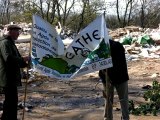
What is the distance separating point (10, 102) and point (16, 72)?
1.57ft

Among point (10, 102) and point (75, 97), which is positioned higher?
point (10, 102)

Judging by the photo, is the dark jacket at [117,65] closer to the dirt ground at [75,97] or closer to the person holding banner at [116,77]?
the person holding banner at [116,77]

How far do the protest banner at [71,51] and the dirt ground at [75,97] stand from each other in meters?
2.69

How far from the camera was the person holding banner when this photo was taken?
21.0 feet

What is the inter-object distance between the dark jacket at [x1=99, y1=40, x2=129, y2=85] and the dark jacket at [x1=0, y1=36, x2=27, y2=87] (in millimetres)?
1294

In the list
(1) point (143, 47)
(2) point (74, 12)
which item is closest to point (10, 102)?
(1) point (143, 47)

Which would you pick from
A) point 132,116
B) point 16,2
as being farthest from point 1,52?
point 16,2

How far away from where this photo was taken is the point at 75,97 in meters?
11.5

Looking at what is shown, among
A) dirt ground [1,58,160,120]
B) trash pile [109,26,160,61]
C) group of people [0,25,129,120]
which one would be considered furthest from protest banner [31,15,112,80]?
trash pile [109,26,160,61]

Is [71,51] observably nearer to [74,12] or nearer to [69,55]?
[69,55]

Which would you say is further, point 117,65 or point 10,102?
point 10,102

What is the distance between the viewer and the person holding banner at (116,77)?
6395mm

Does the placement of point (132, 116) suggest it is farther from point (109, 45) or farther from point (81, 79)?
point (81, 79)

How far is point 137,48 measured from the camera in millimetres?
21609
